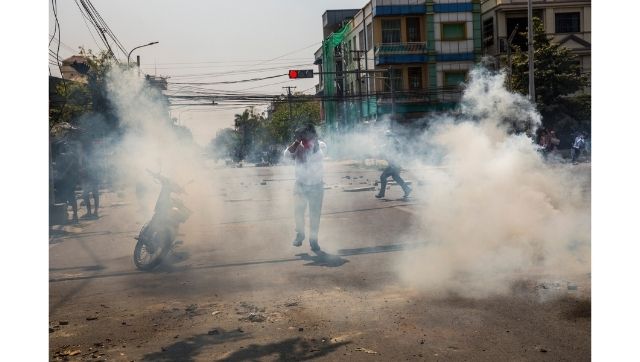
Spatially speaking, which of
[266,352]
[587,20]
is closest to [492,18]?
[587,20]

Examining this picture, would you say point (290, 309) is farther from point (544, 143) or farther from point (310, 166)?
point (544, 143)

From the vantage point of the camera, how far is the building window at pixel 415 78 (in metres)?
36.5

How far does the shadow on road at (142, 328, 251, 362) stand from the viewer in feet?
14.2

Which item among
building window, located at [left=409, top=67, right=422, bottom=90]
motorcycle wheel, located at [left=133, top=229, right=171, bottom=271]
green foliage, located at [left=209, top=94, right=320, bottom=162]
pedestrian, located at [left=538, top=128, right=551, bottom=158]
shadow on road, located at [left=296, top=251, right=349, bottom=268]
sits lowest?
shadow on road, located at [left=296, top=251, right=349, bottom=268]

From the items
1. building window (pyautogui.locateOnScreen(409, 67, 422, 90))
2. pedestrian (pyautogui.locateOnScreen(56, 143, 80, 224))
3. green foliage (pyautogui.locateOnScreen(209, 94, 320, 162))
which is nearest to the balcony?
building window (pyautogui.locateOnScreen(409, 67, 422, 90))

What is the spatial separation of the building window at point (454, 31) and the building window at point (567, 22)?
28.5 feet

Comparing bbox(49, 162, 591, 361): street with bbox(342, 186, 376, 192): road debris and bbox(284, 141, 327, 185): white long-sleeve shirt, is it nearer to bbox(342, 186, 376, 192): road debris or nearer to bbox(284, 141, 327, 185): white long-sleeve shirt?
bbox(284, 141, 327, 185): white long-sleeve shirt

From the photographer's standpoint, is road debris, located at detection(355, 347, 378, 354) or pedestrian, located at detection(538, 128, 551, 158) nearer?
road debris, located at detection(355, 347, 378, 354)

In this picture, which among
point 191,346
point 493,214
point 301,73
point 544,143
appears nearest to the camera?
point 191,346

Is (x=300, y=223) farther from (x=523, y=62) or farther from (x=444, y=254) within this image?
(x=523, y=62)

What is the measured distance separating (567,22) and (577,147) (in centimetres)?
1227

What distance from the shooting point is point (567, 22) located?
2689 centimetres

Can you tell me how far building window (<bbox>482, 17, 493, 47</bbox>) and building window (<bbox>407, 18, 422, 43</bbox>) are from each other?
3.57m

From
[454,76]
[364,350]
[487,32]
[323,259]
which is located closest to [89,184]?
[323,259]
